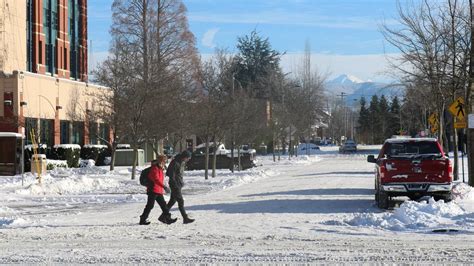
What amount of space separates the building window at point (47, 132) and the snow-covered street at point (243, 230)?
2053cm

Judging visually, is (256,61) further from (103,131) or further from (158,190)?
(158,190)

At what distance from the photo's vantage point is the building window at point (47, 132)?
47619mm

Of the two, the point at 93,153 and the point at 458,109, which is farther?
the point at 93,153

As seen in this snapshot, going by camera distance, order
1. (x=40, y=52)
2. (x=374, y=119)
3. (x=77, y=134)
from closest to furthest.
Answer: (x=77, y=134), (x=40, y=52), (x=374, y=119)

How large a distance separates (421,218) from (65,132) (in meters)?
39.1

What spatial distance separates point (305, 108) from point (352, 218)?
57956 mm

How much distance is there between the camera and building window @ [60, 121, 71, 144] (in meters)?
52.0

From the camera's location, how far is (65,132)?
52.8 metres

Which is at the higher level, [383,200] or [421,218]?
[383,200]

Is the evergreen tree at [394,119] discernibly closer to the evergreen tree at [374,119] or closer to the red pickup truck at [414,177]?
the evergreen tree at [374,119]

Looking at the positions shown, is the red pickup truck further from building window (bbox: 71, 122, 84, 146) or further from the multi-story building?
building window (bbox: 71, 122, 84, 146)

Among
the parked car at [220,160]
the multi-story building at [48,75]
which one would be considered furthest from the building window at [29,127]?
the parked car at [220,160]

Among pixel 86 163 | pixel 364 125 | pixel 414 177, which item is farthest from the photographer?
pixel 364 125

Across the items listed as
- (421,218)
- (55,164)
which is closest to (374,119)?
(55,164)
